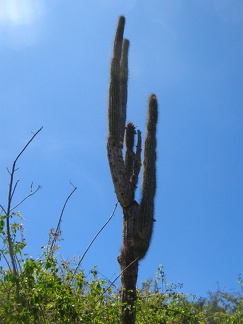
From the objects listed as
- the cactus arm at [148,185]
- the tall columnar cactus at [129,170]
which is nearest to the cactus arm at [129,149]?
the tall columnar cactus at [129,170]

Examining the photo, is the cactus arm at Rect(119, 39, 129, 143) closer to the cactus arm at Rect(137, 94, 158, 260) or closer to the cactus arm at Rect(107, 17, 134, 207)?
the cactus arm at Rect(107, 17, 134, 207)

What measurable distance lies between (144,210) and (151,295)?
5.24ft

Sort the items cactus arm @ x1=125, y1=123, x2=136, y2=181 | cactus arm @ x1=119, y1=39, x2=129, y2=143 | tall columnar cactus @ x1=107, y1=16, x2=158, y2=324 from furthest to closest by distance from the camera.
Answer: cactus arm @ x1=119, y1=39, x2=129, y2=143 < cactus arm @ x1=125, y1=123, x2=136, y2=181 < tall columnar cactus @ x1=107, y1=16, x2=158, y2=324

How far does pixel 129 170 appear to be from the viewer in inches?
376

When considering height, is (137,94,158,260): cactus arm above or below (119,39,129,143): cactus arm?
below

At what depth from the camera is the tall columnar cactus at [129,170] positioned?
341 inches

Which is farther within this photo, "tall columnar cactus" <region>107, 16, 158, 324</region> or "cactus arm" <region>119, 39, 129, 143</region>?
"cactus arm" <region>119, 39, 129, 143</region>

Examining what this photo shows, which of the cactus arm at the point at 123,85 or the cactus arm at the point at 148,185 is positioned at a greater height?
the cactus arm at the point at 123,85

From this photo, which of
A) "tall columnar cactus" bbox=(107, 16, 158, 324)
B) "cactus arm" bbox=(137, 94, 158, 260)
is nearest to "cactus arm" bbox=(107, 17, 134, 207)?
"tall columnar cactus" bbox=(107, 16, 158, 324)

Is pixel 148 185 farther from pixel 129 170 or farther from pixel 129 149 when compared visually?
pixel 129 149

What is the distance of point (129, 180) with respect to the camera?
9336mm

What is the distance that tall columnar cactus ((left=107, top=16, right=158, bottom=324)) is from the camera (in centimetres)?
866

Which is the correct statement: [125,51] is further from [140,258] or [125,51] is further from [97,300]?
[97,300]

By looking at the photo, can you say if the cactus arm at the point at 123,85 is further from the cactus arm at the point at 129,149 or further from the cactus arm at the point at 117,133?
the cactus arm at the point at 129,149
